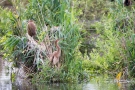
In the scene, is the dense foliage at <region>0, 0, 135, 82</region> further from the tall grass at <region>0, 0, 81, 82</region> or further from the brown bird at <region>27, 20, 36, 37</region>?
the brown bird at <region>27, 20, 36, 37</region>

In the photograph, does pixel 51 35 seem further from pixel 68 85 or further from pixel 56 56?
pixel 68 85

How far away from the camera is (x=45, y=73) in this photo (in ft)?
41.4

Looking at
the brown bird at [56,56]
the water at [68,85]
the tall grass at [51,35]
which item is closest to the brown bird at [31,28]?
the tall grass at [51,35]

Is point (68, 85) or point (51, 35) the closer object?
point (68, 85)

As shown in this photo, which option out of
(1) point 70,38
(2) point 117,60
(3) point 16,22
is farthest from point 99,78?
(3) point 16,22

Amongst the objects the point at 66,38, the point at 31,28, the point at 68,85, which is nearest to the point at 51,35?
the point at 66,38

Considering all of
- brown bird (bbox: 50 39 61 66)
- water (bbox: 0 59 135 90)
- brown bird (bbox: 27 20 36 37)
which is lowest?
water (bbox: 0 59 135 90)

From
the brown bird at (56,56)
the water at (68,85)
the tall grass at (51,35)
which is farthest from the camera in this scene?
the tall grass at (51,35)

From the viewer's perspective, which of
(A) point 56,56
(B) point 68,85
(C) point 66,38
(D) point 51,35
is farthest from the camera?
(D) point 51,35

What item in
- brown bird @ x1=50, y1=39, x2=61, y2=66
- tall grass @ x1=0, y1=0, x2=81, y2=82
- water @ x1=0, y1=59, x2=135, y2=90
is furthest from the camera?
tall grass @ x1=0, y1=0, x2=81, y2=82

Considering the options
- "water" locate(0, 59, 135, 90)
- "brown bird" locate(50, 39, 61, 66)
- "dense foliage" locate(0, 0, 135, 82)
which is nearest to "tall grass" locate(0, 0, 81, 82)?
"dense foliage" locate(0, 0, 135, 82)

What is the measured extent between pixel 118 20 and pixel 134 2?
3.79 feet

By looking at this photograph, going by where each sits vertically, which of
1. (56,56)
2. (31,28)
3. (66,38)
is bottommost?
(56,56)

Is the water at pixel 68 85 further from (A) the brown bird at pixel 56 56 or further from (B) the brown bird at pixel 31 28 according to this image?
(B) the brown bird at pixel 31 28
